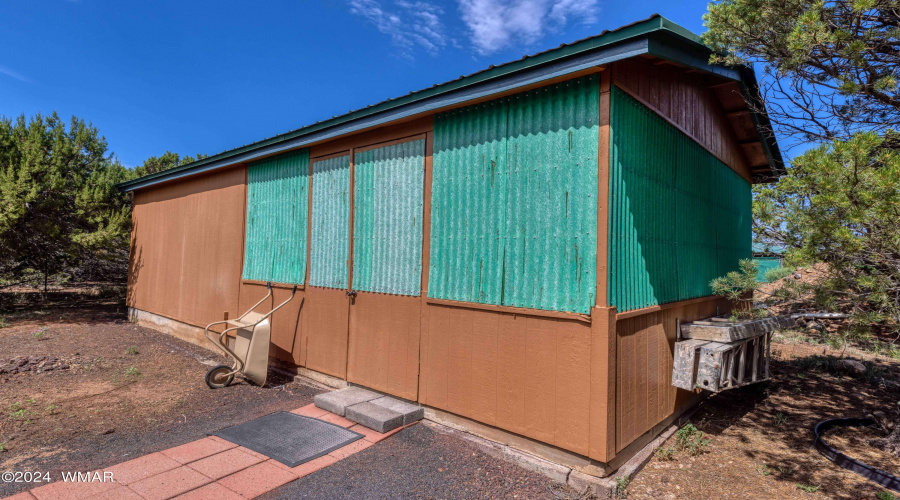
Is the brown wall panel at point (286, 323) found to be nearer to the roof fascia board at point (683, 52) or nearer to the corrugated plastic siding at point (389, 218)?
the corrugated plastic siding at point (389, 218)

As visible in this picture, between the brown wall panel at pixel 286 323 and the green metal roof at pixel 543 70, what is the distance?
7.17 ft

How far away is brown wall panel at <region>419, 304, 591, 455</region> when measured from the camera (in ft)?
11.6

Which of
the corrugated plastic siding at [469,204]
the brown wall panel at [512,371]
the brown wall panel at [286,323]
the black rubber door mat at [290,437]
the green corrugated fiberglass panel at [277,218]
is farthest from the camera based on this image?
the green corrugated fiberglass panel at [277,218]

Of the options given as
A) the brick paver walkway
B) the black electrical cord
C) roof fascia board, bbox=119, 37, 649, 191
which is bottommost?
the brick paver walkway

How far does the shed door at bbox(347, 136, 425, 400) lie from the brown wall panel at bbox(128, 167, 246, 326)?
10.0ft

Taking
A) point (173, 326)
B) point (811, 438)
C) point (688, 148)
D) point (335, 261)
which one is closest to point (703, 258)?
point (688, 148)

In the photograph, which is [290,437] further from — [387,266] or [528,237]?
[528,237]

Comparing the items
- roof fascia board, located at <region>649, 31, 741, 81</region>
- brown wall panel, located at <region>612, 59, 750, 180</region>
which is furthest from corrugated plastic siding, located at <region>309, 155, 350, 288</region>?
roof fascia board, located at <region>649, 31, 741, 81</region>

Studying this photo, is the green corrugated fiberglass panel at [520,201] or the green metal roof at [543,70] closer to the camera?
the green metal roof at [543,70]

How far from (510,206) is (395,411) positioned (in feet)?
7.93

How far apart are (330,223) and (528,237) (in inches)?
120

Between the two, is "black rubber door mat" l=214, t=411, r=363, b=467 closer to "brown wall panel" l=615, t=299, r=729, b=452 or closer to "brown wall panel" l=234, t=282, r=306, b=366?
"brown wall panel" l=234, t=282, r=306, b=366

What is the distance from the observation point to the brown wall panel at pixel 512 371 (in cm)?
353

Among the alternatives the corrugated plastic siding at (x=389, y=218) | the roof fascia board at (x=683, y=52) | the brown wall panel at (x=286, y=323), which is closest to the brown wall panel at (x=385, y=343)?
the corrugated plastic siding at (x=389, y=218)
